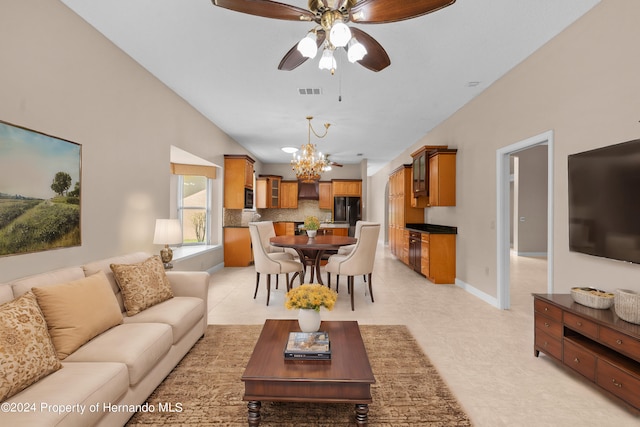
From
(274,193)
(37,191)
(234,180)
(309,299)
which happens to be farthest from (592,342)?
(274,193)

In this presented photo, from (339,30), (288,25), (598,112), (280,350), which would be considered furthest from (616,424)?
(288,25)

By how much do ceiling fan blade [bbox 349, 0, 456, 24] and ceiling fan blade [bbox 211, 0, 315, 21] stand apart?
0.31 metres

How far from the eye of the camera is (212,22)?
273 centimetres

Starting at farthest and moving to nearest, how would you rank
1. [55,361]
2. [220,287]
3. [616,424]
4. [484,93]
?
[220,287], [484,93], [616,424], [55,361]

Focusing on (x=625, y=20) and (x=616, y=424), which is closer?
(x=616, y=424)

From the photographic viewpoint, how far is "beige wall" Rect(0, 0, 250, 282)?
6.96ft

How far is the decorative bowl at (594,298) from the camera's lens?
220 centimetres

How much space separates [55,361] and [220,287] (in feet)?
11.3

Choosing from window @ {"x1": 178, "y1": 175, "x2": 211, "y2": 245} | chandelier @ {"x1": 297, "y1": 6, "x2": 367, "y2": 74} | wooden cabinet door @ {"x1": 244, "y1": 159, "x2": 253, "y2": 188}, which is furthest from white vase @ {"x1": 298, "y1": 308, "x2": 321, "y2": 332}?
wooden cabinet door @ {"x1": 244, "y1": 159, "x2": 253, "y2": 188}

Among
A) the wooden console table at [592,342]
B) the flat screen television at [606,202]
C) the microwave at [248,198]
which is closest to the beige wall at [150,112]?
the flat screen television at [606,202]

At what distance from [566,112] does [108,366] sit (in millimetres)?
4106

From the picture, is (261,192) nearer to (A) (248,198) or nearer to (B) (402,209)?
(A) (248,198)

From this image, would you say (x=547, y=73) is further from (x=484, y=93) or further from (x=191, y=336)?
(x=191, y=336)

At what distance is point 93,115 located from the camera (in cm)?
279
